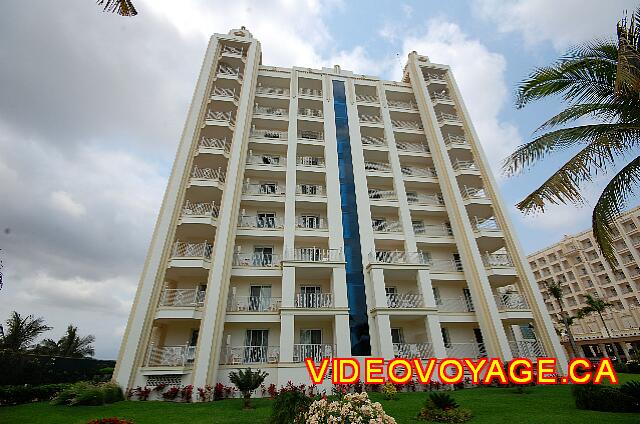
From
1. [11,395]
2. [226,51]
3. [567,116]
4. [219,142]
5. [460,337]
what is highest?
[226,51]

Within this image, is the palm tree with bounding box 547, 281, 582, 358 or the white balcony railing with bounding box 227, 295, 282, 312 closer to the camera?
the white balcony railing with bounding box 227, 295, 282, 312

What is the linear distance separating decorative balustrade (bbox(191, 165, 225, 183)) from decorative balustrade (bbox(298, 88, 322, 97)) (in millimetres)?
12254

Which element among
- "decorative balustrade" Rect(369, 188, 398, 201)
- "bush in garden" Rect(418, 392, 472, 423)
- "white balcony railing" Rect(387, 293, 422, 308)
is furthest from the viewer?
"decorative balustrade" Rect(369, 188, 398, 201)

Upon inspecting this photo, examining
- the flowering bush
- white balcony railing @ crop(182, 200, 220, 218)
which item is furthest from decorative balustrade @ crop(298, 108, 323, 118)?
the flowering bush

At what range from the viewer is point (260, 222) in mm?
24344

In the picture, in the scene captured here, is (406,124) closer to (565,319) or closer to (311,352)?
Answer: (311,352)

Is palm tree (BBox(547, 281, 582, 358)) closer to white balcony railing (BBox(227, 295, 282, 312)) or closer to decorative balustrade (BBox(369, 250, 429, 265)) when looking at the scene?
decorative balustrade (BBox(369, 250, 429, 265))

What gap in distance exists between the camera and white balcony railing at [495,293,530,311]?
2244 cm

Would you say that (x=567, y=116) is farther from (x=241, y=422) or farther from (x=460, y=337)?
(x=460, y=337)

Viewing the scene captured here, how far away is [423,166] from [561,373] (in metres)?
18.6

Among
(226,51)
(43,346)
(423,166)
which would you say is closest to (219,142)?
(226,51)

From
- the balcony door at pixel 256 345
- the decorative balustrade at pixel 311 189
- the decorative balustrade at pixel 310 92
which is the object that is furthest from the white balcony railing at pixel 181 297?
the decorative balustrade at pixel 310 92

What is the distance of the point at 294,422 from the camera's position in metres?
8.27

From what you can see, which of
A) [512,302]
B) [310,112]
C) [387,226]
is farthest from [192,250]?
[512,302]
